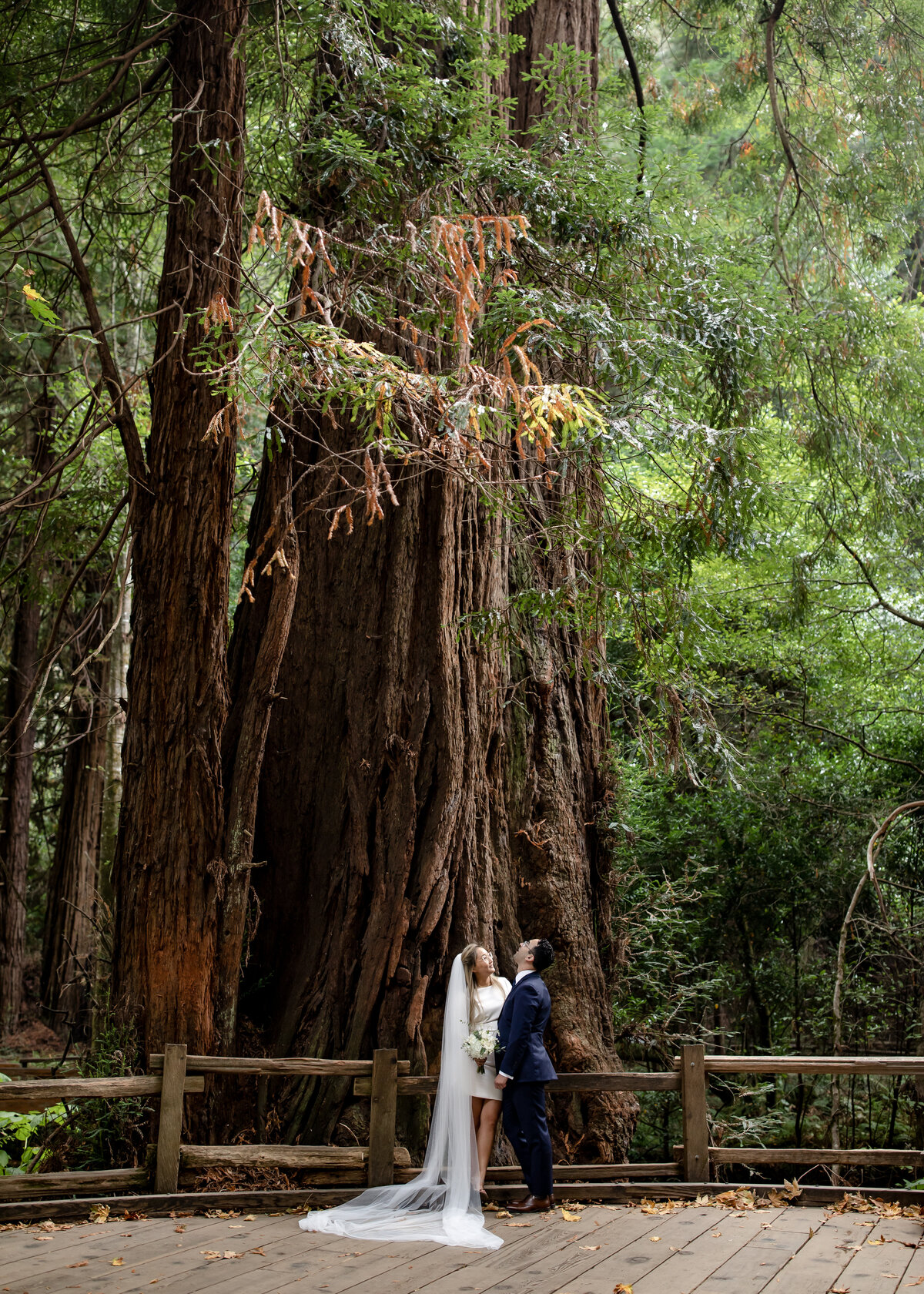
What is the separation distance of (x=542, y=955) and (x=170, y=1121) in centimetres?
225

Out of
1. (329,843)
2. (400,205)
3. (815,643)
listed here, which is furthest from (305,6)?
(815,643)

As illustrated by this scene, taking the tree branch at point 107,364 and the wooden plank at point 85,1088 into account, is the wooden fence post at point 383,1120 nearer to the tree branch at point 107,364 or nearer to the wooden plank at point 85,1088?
the wooden plank at point 85,1088

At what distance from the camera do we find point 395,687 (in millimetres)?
7164

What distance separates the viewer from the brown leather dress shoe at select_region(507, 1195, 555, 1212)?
5883 millimetres

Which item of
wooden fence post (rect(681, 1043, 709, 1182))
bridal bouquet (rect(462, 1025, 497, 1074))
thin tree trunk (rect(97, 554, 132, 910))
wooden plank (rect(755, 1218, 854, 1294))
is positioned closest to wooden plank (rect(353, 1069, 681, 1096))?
wooden fence post (rect(681, 1043, 709, 1182))

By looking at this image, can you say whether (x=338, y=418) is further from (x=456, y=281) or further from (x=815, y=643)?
(x=815, y=643)

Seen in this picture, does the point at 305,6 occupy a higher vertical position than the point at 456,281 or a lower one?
higher

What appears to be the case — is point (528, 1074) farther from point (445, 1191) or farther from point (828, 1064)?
point (828, 1064)

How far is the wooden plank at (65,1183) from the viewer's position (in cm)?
529

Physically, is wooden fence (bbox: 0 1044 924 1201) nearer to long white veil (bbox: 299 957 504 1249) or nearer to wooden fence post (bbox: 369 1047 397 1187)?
wooden fence post (bbox: 369 1047 397 1187)

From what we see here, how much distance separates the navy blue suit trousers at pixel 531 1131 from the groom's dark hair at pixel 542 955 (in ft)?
2.18

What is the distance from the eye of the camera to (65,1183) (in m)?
5.36

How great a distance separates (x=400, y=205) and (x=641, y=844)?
6.34 m

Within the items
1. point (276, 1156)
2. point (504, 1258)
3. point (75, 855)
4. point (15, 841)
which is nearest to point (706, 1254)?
point (504, 1258)
